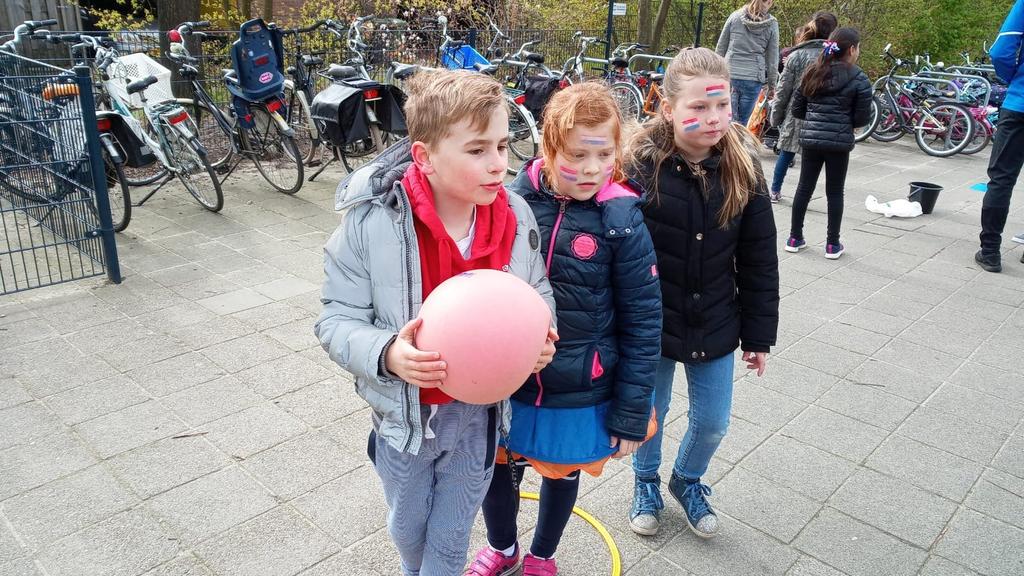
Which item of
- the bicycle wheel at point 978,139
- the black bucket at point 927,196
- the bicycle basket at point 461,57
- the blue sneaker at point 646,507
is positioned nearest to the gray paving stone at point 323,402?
the blue sneaker at point 646,507

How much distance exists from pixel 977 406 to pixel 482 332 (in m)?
3.46

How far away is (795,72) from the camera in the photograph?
7.25 metres

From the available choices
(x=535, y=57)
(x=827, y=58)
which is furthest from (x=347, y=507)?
(x=535, y=57)

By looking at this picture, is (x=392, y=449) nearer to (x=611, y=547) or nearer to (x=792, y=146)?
(x=611, y=547)

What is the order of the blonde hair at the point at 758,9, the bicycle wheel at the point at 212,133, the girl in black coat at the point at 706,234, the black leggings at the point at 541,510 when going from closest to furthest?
the black leggings at the point at 541,510 < the girl in black coat at the point at 706,234 < the bicycle wheel at the point at 212,133 < the blonde hair at the point at 758,9

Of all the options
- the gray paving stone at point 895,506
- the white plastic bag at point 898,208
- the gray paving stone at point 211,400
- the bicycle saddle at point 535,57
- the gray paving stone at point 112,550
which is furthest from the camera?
the bicycle saddle at point 535,57

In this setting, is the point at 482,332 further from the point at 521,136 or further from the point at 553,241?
the point at 521,136

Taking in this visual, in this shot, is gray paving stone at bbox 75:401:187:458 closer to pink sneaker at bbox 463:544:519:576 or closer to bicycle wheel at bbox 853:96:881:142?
pink sneaker at bbox 463:544:519:576

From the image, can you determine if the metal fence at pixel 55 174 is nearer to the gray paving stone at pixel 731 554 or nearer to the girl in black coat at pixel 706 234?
the girl in black coat at pixel 706 234

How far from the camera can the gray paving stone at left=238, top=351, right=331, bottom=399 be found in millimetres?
4031

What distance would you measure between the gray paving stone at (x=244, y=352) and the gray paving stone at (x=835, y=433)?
276 centimetres

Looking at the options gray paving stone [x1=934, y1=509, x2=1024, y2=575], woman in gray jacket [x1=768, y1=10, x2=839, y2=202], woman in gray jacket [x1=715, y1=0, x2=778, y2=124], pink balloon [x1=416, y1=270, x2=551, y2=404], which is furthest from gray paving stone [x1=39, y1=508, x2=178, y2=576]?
woman in gray jacket [x1=715, y1=0, x2=778, y2=124]

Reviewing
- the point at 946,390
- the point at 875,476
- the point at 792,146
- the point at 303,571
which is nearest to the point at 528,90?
the point at 792,146

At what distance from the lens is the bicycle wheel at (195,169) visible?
261 inches
